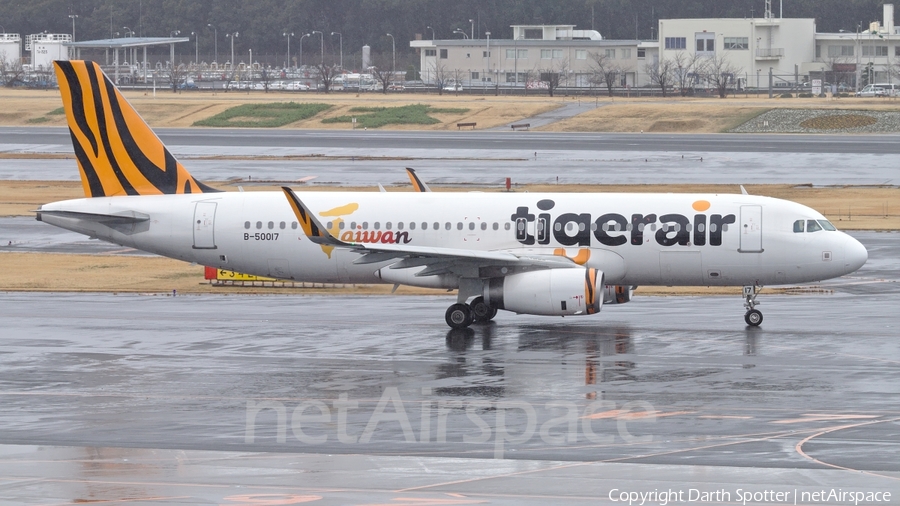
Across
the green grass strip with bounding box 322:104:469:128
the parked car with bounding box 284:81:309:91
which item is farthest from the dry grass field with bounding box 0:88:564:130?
the parked car with bounding box 284:81:309:91

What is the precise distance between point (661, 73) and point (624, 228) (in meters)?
142

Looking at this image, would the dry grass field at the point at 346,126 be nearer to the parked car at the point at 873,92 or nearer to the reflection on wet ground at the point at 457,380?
the reflection on wet ground at the point at 457,380

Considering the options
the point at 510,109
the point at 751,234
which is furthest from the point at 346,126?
the point at 751,234

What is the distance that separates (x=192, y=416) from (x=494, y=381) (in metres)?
7.23

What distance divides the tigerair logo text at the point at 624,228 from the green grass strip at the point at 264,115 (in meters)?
94.9

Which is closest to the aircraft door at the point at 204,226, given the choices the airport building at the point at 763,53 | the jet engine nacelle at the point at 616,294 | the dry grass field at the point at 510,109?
the jet engine nacelle at the point at 616,294

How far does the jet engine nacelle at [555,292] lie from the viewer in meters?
33.5

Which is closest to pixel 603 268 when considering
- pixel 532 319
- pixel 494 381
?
pixel 532 319

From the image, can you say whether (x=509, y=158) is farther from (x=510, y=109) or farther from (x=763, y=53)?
(x=763, y=53)

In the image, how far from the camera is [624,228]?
36.2m

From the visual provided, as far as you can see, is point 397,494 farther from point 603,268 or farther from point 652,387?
point 603,268

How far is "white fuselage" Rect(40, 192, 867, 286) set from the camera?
3606 centimetres

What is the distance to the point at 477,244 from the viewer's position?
122 feet

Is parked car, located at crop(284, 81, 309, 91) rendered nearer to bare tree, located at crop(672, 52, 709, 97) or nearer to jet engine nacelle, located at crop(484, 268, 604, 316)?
bare tree, located at crop(672, 52, 709, 97)
